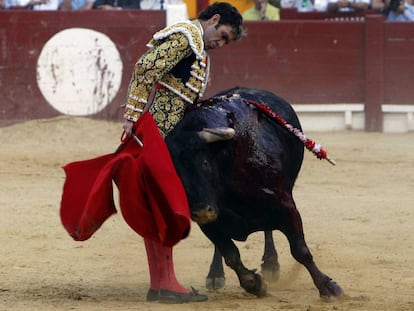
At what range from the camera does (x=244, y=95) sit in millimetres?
4824

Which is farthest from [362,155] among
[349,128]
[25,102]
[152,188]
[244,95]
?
[152,188]

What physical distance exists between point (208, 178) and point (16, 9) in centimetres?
683

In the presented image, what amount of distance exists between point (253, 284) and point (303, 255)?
24 cm

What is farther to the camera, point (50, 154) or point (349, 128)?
point (349, 128)

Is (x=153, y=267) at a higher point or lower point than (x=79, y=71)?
higher

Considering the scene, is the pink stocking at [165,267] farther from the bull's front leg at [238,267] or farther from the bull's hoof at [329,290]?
the bull's hoof at [329,290]

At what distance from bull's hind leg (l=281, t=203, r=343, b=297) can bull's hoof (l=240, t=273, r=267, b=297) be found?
7.5 inches

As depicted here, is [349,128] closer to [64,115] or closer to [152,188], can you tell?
[64,115]

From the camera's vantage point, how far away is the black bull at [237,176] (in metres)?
4.27

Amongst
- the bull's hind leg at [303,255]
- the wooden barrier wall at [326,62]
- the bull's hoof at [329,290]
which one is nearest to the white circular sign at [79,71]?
the wooden barrier wall at [326,62]

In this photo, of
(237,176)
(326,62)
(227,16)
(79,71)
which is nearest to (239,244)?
(237,176)

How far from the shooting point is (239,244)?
597 cm

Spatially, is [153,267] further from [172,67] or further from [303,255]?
[172,67]

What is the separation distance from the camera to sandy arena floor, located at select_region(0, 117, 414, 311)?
4.54 m
